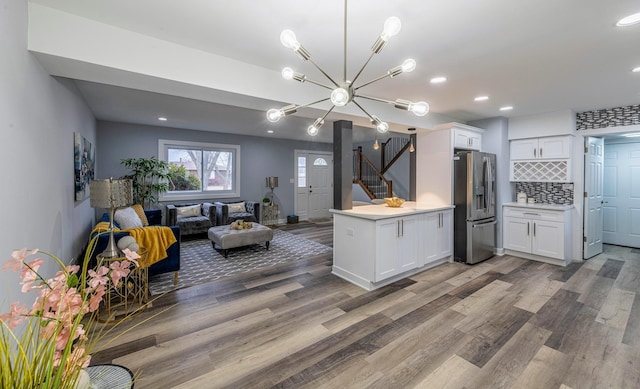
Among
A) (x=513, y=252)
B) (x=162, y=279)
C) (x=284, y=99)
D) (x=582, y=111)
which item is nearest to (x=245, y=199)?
(x=162, y=279)

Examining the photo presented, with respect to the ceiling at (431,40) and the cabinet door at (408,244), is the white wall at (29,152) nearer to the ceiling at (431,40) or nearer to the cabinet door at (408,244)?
the ceiling at (431,40)

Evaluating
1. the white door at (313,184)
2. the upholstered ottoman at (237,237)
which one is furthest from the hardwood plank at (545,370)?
the white door at (313,184)

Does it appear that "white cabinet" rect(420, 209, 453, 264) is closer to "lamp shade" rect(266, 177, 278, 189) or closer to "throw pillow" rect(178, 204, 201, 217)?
"lamp shade" rect(266, 177, 278, 189)

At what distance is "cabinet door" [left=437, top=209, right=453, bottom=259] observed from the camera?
172 inches

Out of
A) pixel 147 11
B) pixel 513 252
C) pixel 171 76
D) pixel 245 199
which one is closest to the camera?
pixel 147 11

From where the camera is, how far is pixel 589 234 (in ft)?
15.3

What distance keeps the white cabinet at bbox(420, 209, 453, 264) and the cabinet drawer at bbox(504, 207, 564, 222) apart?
1204 millimetres

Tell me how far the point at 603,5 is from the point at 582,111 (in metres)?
3.56

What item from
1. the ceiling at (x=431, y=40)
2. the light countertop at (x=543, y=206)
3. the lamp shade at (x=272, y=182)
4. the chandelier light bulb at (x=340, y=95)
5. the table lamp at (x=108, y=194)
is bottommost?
the light countertop at (x=543, y=206)

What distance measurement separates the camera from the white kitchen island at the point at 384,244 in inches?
136

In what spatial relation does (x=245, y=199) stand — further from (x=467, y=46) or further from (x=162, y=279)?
(x=467, y=46)

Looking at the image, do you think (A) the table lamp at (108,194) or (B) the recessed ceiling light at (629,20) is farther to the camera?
(A) the table lamp at (108,194)

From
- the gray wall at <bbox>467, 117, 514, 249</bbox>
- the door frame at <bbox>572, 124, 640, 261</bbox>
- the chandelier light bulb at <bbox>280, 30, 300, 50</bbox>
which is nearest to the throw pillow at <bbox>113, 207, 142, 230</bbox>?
the chandelier light bulb at <bbox>280, 30, 300, 50</bbox>

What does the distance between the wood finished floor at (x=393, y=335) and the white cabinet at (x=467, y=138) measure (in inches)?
82.3
